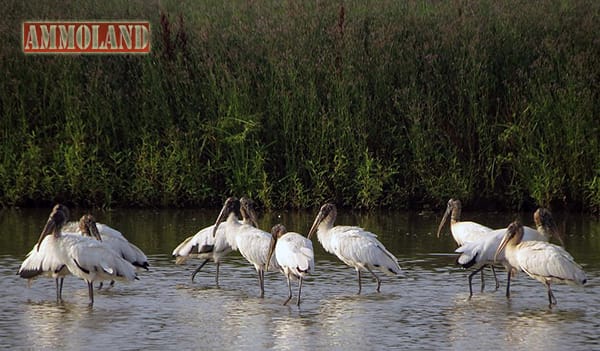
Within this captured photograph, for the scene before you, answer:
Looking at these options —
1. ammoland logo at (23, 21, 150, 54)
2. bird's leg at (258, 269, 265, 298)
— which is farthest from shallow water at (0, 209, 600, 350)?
ammoland logo at (23, 21, 150, 54)

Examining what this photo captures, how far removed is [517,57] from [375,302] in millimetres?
6902

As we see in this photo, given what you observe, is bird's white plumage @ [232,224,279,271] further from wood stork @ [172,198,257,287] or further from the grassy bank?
the grassy bank

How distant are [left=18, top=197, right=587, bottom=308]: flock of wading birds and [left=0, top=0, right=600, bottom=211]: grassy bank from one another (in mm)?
3781

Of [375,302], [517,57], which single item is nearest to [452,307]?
[375,302]

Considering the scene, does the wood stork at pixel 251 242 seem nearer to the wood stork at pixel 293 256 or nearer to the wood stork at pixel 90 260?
the wood stork at pixel 293 256

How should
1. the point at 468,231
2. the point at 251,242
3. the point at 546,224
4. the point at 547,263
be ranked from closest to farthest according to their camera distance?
Result: the point at 547,263 → the point at 251,242 → the point at 546,224 → the point at 468,231

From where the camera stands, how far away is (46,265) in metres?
12.0

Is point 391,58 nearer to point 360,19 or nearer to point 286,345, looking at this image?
point 360,19

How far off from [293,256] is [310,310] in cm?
53

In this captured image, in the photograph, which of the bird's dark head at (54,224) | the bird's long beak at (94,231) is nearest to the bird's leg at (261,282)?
the bird's long beak at (94,231)

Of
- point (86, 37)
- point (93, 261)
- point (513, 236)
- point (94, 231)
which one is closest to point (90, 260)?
point (93, 261)

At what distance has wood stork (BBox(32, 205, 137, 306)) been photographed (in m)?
11.7

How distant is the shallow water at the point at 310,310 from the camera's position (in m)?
10.2

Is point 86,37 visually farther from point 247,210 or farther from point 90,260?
point 90,260
